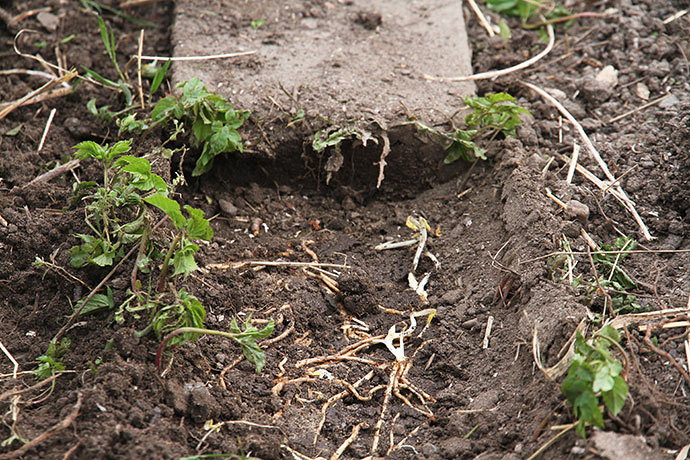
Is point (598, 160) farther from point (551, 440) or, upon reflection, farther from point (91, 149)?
point (91, 149)

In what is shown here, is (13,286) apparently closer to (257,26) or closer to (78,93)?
(78,93)

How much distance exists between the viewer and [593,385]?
2014mm

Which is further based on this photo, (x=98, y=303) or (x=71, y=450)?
(x=98, y=303)

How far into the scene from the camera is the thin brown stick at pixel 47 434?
6.71ft

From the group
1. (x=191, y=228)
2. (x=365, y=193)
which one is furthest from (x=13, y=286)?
(x=365, y=193)

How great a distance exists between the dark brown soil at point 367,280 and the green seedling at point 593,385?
0.28 feet

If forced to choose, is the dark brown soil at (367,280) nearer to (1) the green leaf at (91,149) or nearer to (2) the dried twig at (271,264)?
(2) the dried twig at (271,264)

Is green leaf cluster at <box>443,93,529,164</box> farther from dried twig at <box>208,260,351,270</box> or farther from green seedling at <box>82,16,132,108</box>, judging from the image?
green seedling at <box>82,16,132,108</box>

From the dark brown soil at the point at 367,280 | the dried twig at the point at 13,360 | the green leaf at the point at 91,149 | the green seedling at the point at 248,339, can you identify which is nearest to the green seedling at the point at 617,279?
the dark brown soil at the point at 367,280

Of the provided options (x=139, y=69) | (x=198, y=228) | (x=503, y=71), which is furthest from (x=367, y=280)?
(x=139, y=69)

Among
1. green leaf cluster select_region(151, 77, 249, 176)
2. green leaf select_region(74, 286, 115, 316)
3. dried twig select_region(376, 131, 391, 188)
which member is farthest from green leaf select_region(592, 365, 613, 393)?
green leaf cluster select_region(151, 77, 249, 176)

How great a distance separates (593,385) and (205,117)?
1968 mm

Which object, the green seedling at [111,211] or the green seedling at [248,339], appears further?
the green seedling at [111,211]

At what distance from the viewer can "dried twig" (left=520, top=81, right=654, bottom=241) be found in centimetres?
299
